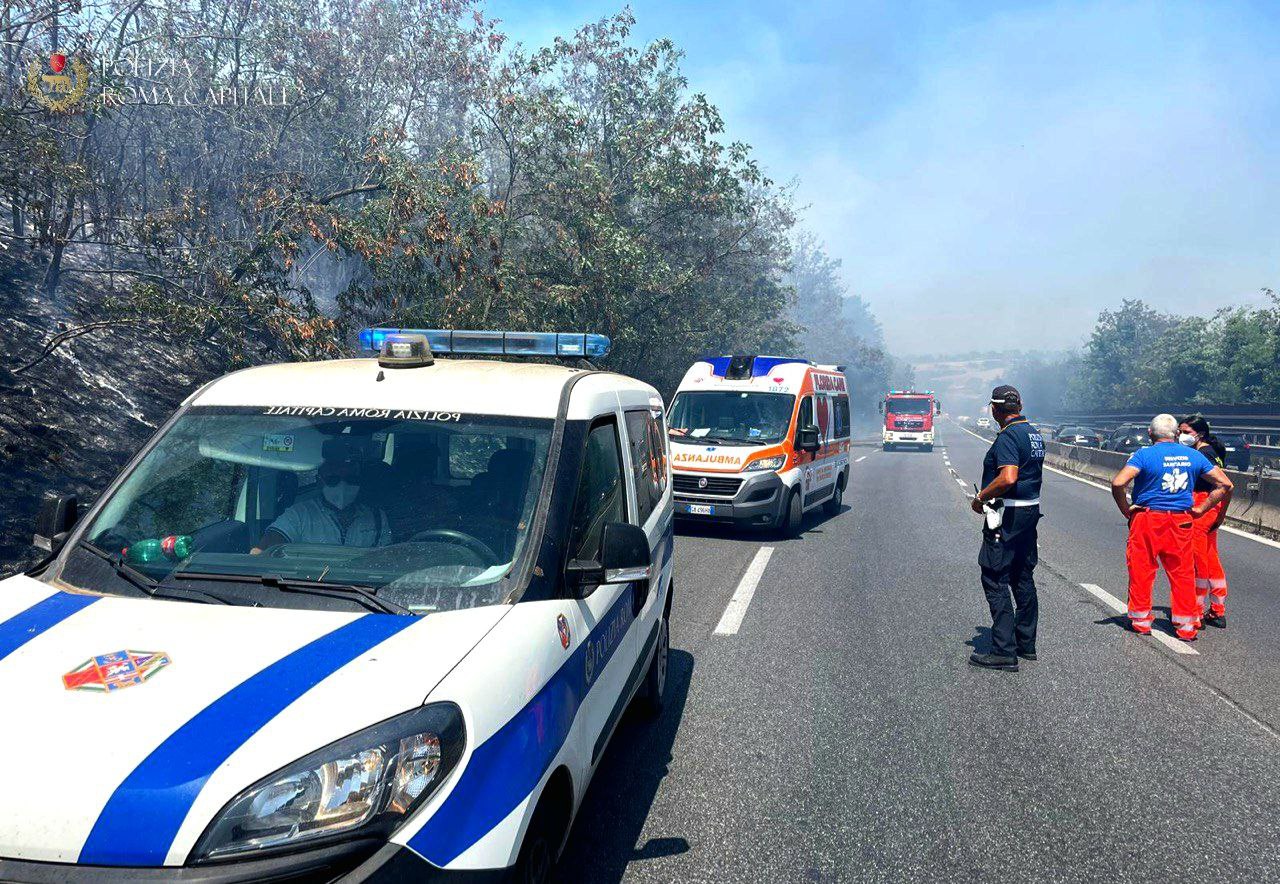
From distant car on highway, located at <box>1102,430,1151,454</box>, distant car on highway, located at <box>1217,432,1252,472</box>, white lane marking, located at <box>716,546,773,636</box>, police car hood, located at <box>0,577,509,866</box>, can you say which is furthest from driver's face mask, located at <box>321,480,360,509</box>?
distant car on highway, located at <box>1102,430,1151,454</box>

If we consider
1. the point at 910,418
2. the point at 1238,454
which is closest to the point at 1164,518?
the point at 1238,454

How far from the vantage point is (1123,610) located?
8.48m

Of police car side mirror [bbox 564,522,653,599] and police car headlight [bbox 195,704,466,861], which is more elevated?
police car side mirror [bbox 564,522,653,599]

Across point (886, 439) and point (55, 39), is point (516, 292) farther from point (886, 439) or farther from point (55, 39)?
point (886, 439)

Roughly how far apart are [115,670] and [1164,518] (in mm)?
7537

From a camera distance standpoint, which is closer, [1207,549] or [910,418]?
[1207,549]

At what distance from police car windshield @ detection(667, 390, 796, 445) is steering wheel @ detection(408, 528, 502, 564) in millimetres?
9561

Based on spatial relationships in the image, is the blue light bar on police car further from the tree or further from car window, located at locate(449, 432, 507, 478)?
the tree

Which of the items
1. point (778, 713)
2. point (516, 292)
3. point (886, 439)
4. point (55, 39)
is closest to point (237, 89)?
point (55, 39)

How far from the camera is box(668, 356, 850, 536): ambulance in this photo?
12.2 meters

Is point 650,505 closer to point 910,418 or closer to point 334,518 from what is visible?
point 334,518

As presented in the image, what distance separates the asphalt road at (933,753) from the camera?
12.3 feet

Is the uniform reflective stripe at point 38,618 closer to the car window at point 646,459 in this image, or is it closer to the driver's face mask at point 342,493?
the driver's face mask at point 342,493

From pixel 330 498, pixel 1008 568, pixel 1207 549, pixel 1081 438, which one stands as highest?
pixel 330 498
